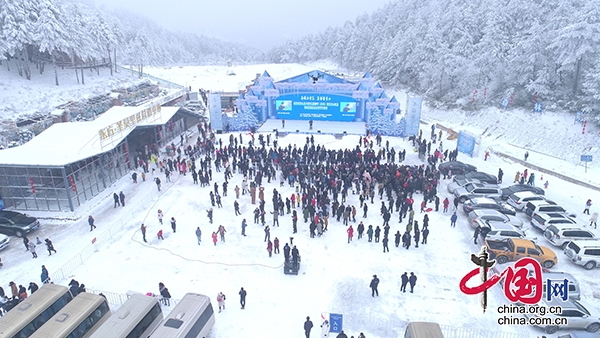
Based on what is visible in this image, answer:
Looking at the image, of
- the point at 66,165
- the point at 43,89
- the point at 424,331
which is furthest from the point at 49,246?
the point at 43,89

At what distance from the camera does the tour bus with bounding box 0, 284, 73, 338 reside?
9.58 m

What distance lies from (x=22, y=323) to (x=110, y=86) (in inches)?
1534

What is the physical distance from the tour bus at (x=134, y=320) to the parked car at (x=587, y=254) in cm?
1524

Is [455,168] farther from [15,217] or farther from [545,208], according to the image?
[15,217]

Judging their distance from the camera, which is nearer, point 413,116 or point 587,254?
point 587,254

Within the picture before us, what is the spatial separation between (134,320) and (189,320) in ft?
4.88

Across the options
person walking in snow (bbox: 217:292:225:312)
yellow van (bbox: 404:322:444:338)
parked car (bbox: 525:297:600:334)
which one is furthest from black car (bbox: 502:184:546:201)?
person walking in snow (bbox: 217:292:225:312)

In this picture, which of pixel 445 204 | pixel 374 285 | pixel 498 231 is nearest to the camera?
pixel 374 285

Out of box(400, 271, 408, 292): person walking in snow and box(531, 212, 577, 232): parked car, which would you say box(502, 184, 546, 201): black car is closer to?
box(531, 212, 577, 232): parked car

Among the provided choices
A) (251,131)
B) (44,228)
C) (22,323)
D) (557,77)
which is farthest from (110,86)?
(557,77)

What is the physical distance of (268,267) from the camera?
46.9 feet

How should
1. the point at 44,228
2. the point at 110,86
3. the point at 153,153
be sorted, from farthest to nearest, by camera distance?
the point at 110,86, the point at 153,153, the point at 44,228

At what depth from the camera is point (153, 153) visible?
84.3ft

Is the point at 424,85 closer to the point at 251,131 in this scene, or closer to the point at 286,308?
the point at 251,131
